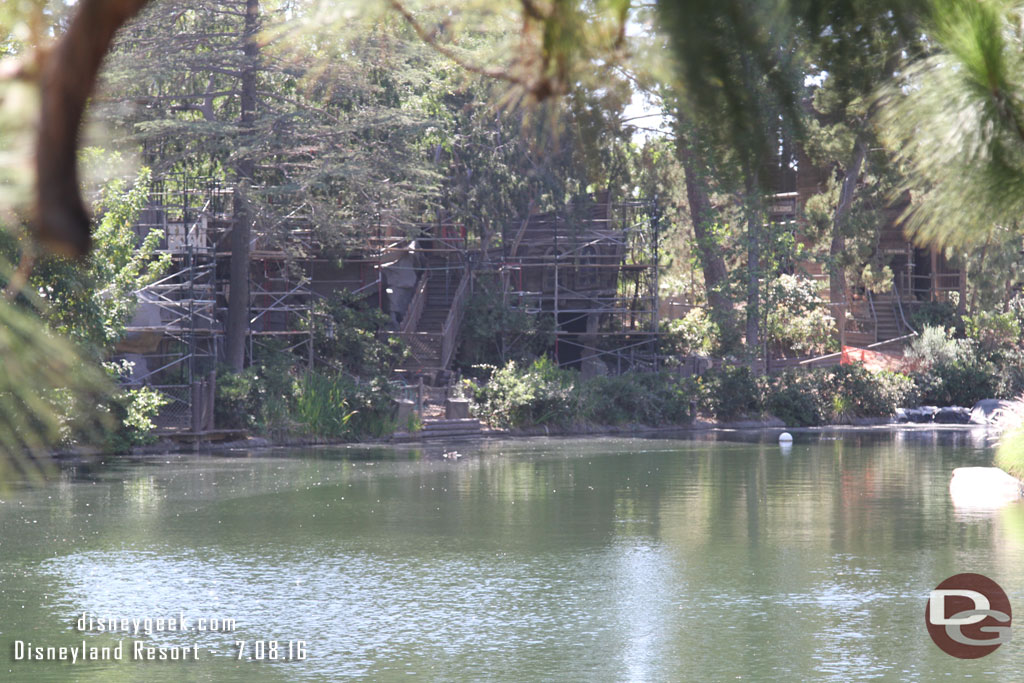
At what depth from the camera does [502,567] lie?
15.0 meters

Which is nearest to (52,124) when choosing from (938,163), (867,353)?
(938,163)

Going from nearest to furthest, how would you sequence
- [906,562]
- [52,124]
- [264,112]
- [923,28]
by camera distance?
[52,124]
[923,28]
[906,562]
[264,112]

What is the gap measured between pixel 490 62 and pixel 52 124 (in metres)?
1.89

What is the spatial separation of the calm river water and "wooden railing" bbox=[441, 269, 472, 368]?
9.90 meters

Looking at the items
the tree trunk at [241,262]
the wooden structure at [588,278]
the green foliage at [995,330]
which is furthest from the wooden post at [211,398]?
the green foliage at [995,330]

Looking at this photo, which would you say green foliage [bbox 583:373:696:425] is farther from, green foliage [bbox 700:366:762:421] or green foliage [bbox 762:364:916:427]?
green foliage [bbox 762:364:916:427]

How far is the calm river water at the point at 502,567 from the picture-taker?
36.2ft

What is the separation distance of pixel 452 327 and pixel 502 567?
20.8 meters

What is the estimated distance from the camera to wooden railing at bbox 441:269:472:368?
35.2m

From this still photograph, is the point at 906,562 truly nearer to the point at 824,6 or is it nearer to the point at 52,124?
the point at 824,6

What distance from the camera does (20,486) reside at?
71.8 ft

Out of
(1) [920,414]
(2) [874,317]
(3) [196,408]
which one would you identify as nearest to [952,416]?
(1) [920,414]

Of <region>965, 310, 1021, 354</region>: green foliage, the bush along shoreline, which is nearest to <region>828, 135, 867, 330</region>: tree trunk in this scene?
the bush along shoreline

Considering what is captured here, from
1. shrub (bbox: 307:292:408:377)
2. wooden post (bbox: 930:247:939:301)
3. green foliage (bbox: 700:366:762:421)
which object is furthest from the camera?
wooden post (bbox: 930:247:939:301)
